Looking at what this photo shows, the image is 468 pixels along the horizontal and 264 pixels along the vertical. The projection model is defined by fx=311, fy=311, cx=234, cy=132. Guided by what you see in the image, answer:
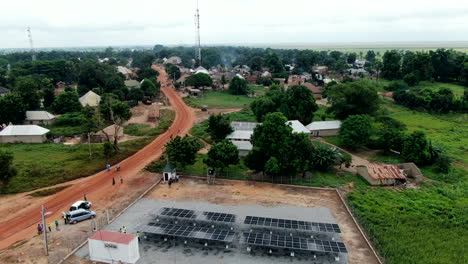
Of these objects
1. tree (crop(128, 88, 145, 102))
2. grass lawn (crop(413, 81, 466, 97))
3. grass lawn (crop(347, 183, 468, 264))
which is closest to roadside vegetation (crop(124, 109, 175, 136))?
tree (crop(128, 88, 145, 102))

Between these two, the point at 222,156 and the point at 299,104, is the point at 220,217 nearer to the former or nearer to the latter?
the point at 222,156

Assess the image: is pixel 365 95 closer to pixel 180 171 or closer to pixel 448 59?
pixel 180 171

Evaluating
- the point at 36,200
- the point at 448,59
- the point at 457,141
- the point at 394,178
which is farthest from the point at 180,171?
the point at 448,59

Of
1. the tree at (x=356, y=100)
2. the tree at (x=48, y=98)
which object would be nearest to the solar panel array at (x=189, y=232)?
the tree at (x=356, y=100)

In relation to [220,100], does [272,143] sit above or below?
above

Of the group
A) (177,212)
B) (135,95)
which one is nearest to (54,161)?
(177,212)

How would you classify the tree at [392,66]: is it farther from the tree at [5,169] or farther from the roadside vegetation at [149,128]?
the tree at [5,169]

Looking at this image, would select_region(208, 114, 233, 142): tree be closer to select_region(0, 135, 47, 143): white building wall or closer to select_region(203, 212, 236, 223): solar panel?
select_region(203, 212, 236, 223): solar panel
